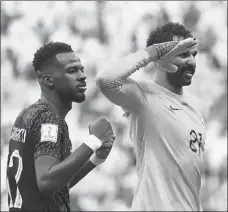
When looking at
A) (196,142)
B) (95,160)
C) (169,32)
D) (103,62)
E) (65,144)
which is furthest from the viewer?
(103,62)

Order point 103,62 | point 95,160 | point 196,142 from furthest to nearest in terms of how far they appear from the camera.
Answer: point 103,62 < point 95,160 < point 196,142

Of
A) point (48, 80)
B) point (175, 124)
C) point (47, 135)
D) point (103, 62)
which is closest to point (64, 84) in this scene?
point (48, 80)

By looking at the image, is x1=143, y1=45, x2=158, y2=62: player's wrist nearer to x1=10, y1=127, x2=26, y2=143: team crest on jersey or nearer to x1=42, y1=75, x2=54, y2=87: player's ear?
x1=42, y1=75, x2=54, y2=87: player's ear

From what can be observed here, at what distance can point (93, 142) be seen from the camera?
10.4 ft

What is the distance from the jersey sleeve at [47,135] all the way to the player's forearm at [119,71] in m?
0.29

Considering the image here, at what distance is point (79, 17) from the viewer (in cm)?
1360

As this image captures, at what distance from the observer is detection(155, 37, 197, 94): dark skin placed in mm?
3619

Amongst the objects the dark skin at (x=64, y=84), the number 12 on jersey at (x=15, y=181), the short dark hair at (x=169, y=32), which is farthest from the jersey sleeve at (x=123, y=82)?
the number 12 on jersey at (x=15, y=181)

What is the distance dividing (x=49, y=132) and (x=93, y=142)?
21 cm

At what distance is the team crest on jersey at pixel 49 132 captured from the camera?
3131 mm

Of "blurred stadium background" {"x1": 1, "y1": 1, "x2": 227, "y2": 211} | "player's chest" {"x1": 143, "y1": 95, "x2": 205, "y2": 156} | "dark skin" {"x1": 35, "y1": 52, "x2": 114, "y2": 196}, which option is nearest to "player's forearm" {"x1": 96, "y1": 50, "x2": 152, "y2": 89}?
"dark skin" {"x1": 35, "y1": 52, "x2": 114, "y2": 196}

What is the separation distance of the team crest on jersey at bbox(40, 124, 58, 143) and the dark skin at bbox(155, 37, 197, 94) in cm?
78

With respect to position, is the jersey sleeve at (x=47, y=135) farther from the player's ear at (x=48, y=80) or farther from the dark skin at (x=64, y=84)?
the player's ear at (x=48, y=80)

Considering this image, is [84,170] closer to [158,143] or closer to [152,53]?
[158,143]
